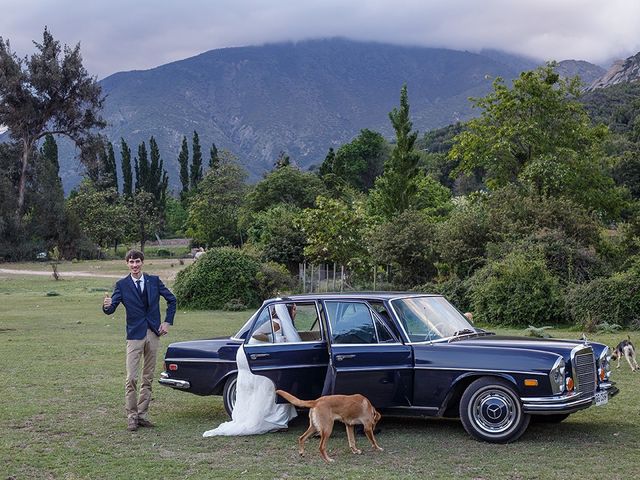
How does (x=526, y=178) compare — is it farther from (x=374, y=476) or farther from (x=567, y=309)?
(x=374, y=476)

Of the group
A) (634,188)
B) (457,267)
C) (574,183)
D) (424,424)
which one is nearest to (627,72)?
(634,188)

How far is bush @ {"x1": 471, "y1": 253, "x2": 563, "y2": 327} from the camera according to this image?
976 inches

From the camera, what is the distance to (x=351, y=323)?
956cm

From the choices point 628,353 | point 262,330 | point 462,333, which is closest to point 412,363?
point 462,333

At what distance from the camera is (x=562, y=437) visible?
910 centimetres

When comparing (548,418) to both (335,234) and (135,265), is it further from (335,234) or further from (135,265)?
(335,234)

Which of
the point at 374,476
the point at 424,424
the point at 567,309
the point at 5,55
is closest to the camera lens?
the point at 374,476

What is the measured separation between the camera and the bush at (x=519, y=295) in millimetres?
24781

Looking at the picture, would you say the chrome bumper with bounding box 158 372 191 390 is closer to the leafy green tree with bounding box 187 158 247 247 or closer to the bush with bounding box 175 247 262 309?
the bush with bounding box 175 247 262 309

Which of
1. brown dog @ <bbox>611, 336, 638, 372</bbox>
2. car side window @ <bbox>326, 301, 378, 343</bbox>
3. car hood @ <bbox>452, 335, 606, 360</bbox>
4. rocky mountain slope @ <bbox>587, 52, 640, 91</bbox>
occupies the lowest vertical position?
brown dog @ <bbox>611, 336, 638, 372</bbox>

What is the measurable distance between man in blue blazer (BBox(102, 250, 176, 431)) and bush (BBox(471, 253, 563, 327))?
16598 mm

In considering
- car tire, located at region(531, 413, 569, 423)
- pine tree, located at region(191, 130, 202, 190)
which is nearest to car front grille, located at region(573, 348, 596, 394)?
car tire, located at region(531, 413, 569, 423)

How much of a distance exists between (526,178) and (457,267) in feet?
29.9

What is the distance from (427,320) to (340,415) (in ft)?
5.78
